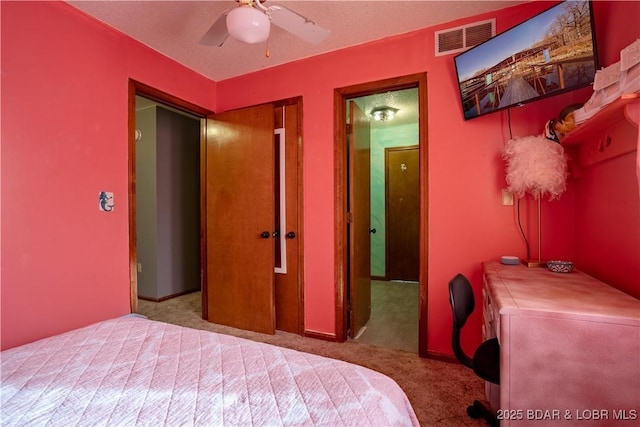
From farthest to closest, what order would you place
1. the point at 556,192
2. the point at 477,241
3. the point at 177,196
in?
the point at 177,196 < the point at 477,241 < the point at 556,192

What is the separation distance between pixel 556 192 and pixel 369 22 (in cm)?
169

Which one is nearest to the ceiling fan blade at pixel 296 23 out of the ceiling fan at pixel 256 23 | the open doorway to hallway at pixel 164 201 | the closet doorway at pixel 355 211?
the ceiling fan at pixel 256 23

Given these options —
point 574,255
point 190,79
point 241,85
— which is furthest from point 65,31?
point 574,255

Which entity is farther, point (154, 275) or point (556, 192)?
point (154, 275)

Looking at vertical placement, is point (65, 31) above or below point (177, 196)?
above

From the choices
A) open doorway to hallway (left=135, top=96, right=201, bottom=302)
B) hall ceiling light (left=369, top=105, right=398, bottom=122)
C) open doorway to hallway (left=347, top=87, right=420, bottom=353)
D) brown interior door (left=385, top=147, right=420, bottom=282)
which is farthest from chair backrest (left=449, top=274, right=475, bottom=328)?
open doorway to hallway (left=135, top=96, right=201, bottom=302)

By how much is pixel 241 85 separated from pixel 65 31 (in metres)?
1.40

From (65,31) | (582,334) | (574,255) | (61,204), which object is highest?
(65,31)

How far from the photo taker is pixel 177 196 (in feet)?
13.3

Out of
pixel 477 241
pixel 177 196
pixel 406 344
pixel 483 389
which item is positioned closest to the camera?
pixel 483 389

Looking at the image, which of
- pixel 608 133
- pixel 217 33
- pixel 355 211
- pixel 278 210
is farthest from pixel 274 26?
pixel 608 133

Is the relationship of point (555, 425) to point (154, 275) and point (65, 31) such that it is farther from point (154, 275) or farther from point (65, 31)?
point (154, 275)

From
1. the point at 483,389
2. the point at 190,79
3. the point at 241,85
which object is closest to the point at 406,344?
the point at 483,389

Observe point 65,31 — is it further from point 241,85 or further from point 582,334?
point 582,334
